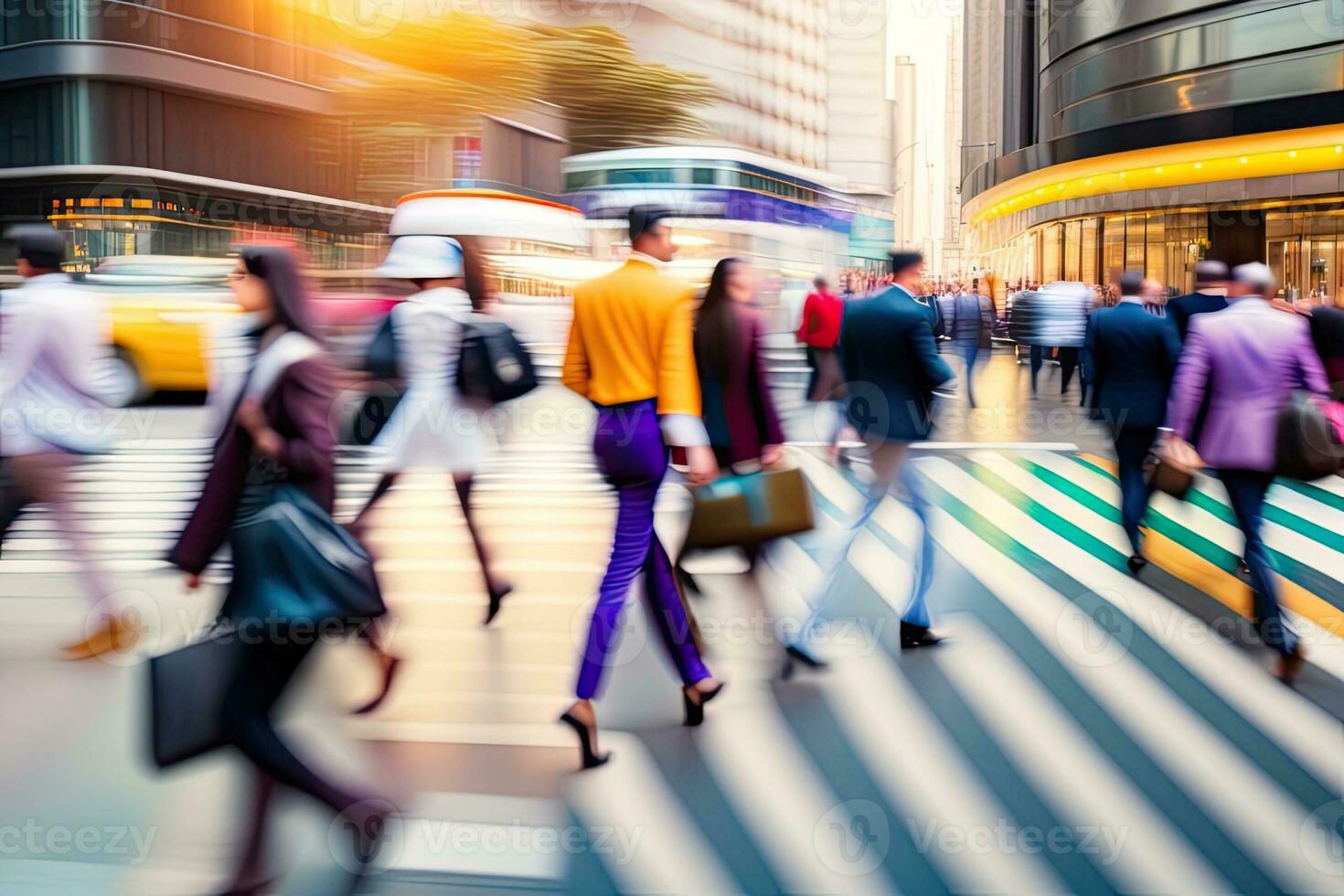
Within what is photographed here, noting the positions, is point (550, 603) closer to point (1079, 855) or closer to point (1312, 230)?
point (1079, 855)

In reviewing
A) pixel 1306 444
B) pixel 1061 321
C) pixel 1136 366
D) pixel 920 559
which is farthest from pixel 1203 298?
pixel 1061 321

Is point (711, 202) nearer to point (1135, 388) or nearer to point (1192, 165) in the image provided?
point (1192, 165)

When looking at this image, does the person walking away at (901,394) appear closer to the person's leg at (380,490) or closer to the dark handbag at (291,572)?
the person's leg at (380,490)

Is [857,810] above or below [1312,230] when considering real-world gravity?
below

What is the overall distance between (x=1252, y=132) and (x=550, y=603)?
90.4 ft

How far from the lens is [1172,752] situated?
15.3 feet

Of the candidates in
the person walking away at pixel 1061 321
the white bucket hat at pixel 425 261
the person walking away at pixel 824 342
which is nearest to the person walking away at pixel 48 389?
the white bucket hat at pixel 425 261

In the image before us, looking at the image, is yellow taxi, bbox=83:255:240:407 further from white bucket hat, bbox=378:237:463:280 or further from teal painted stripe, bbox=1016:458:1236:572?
white bucket hat, bbox=378:237:463:280

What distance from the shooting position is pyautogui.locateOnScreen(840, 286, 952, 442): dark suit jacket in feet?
19.7

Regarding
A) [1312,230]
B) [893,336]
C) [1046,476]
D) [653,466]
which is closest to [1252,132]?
[1312,230]

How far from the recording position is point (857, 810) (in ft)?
13.7

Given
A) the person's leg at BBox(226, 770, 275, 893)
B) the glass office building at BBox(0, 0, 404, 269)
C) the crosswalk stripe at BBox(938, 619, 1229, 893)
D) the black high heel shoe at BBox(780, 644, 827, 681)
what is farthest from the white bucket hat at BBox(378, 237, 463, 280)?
the glass office building at BBox(0, 0, 404, 269)

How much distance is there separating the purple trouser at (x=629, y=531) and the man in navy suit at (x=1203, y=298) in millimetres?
3714

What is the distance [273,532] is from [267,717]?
474 millimetres
